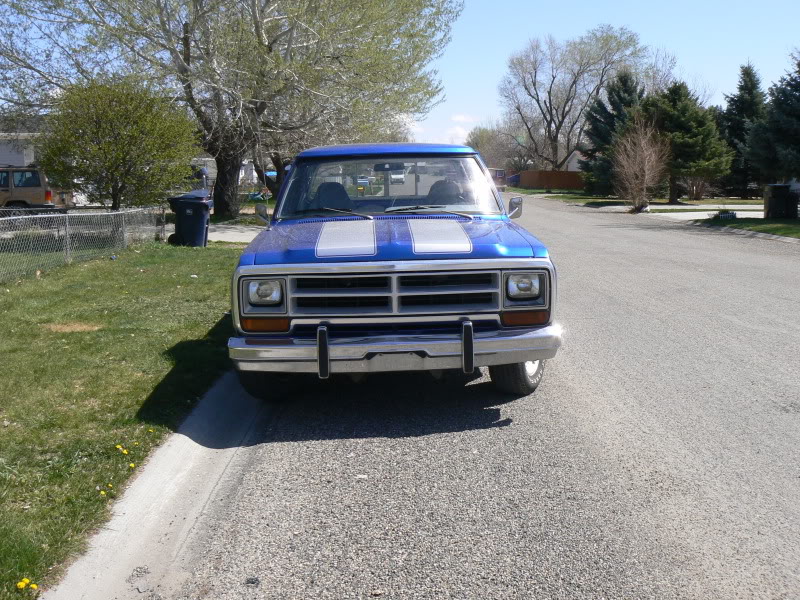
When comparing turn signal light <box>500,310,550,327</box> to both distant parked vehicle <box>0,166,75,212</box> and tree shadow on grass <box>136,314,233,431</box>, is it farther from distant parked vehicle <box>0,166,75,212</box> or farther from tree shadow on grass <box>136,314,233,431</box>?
distant parked vehicle <box>0,166,75,212</box>

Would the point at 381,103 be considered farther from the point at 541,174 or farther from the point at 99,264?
the point at 541,174

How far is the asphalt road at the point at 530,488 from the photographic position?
11.2 ft

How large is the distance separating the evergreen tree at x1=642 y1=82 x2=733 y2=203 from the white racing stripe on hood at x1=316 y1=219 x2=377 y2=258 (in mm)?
36672

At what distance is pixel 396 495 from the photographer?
425 cm

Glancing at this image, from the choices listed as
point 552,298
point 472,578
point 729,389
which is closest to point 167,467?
point 472,578

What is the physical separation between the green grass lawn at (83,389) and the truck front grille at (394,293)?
123 cm

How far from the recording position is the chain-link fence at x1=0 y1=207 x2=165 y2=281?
11.2 m

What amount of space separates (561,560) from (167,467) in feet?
7.60

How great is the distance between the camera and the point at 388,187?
22.4 feet

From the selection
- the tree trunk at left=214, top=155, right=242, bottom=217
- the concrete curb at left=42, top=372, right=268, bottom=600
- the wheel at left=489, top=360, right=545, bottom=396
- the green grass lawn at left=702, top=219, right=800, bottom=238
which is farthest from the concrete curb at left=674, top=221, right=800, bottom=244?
the concrete curb at left=42, top=372, right=268, bottom=600

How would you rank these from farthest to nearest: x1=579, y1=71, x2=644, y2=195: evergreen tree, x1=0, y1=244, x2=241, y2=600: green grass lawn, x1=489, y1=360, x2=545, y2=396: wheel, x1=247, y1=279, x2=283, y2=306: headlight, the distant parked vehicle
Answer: x1=579, y1=71, x2=644, y2=195: evergreen tree
the distant parked vehicle
x1=489, y1=360, x2=545, y2=396: wheel
x1=247, y1=279, x2=283, y2=306: headlight
x1=0, y1=244, x2=241, y2=600: green grass lawn

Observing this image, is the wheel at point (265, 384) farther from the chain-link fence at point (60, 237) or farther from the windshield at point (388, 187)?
the chain-link fence at point (60, 237)

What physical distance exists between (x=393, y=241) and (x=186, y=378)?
→ 209cm

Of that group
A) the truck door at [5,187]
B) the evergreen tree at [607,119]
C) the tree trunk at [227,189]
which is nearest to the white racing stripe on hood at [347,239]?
the truck door at [5,187]
